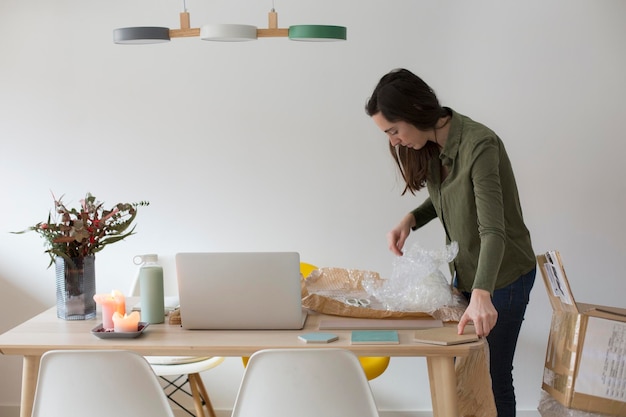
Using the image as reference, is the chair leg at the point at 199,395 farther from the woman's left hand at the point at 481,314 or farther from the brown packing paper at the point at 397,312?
the woman's left hand at the point at 481,314

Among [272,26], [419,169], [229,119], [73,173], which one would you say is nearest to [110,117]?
[73,173]

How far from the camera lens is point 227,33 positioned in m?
→ 2.49

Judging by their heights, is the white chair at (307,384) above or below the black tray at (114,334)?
below

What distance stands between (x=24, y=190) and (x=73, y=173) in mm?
242

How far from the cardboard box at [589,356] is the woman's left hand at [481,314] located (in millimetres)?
357

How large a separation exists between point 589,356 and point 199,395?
1.79 metres

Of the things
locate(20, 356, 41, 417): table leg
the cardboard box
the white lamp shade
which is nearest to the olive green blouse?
the cardboard box

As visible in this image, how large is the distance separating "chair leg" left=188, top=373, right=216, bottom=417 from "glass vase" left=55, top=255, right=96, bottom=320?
37.5 inches

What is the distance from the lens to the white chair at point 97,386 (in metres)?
1.98

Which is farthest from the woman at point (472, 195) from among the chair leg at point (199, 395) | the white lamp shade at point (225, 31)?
the chair leg at point (199, 395)

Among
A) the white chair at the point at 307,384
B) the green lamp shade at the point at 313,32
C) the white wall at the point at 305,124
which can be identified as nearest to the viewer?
the white chair at the point at 307,384

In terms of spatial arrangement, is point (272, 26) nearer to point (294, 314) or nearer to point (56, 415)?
point (294, 314)

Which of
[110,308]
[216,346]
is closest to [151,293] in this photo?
[110,308]

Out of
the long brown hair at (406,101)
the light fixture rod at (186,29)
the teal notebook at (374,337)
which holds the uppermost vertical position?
the light fixture rod at (186,29)
